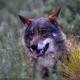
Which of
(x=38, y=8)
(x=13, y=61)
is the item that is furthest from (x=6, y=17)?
(x=13, y=61)

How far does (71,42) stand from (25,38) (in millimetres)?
1089

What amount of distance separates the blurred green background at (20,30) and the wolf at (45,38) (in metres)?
0.22

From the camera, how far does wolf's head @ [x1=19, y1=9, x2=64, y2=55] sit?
8.34 metres

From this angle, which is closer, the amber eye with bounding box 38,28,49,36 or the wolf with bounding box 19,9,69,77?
the wolf with bounding box 19,9,69,77

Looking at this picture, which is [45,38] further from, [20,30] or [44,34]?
[20,30]

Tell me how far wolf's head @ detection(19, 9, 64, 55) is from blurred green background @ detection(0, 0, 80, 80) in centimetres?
20

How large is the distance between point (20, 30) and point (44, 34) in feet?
4.52

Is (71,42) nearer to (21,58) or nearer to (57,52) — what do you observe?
(57,52)

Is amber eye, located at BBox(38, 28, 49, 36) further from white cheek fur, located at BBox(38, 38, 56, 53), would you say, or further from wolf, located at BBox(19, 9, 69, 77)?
white cheek fur, located at BBox(38, 38, 56, 53)

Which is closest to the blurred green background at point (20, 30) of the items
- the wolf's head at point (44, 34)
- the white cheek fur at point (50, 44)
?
the wolf's head at point (44, 34)

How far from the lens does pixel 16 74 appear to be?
20.4 feet

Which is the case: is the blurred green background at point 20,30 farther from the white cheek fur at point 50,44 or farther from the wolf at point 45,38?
the white cheek fur at point 50,44

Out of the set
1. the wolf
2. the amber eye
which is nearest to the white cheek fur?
the wolf

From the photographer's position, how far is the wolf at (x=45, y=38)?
26.9 ft
